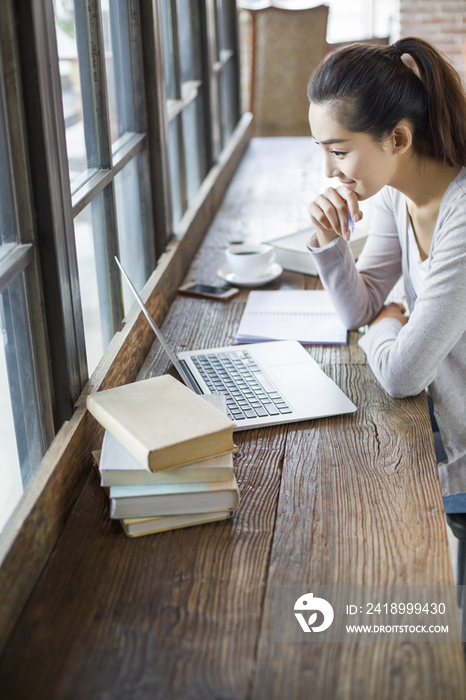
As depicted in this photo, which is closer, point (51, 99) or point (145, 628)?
point (145, 628)

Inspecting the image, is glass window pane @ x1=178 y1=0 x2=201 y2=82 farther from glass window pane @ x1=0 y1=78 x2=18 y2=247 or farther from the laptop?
glass window pane @ x1=0 y1=78 x2=18 y2=247

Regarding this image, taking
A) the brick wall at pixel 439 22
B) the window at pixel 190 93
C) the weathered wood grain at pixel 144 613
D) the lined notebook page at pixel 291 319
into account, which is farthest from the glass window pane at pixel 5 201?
the brick wall at pixel 439 22

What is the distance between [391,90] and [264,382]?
0.56 meters

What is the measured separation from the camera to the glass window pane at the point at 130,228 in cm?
144

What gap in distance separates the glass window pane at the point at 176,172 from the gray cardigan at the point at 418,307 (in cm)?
71

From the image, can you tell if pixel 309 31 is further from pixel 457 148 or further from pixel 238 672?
pixel 238 672

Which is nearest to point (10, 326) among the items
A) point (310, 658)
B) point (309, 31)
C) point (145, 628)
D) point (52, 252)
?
point (52, 252)

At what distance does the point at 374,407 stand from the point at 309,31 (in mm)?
3141

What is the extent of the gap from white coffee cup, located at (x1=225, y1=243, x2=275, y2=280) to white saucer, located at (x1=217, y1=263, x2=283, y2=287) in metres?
0.01

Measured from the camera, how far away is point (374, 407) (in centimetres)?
117

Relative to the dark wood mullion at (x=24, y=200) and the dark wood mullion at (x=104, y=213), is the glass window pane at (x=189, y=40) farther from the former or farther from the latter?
the dark wood mullion at (x=24, y=200)

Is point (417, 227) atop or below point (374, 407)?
atop

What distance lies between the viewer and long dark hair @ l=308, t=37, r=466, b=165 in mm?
1151

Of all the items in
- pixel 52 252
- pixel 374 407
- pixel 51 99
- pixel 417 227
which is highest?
pixel 51 99
